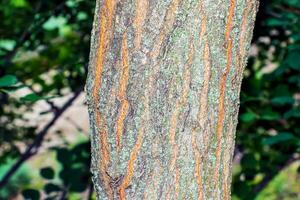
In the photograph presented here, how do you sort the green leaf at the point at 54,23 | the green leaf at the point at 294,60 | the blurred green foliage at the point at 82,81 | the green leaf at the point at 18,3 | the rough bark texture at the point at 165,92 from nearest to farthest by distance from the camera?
the rough bark texture at the point at 165,92 < the green leaf at the point at 294,60 < the blurred green foliage at the point at 82,81 < the green leaf at the point at 54,23 < the green leaf at the point at 18,3

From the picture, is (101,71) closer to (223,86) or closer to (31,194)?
(223,86)

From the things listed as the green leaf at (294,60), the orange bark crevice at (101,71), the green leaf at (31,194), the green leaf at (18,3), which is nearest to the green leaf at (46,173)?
the green leaf at (31,194)

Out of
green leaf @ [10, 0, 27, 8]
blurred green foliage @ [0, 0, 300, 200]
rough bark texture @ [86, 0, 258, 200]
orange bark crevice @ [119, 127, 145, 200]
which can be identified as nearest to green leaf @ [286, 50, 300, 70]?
blurred green foliage @ [0, 0, 300, 200]

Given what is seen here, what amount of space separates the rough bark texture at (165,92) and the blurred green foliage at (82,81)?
2.98 ft

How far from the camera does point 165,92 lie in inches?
44.9

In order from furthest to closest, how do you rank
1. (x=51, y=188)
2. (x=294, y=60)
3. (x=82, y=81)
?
(x=82, y=81), (x=51, y=188), (x=294, y=60)

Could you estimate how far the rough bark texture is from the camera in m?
1.12

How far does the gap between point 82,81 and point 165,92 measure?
1838mm

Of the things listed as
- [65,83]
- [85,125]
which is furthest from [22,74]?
[85,125]

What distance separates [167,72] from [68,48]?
1991 millimetres

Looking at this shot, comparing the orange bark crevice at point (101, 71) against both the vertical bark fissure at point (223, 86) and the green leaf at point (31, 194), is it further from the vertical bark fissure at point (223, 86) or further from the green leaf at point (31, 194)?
the green leaf at point (31, 194)

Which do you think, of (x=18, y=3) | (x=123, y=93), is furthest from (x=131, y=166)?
(x=18, y=3)

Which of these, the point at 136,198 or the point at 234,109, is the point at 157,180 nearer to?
the point at 136,198

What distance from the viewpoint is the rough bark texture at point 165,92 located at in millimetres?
1121
